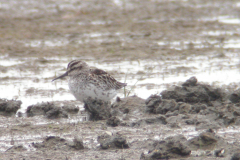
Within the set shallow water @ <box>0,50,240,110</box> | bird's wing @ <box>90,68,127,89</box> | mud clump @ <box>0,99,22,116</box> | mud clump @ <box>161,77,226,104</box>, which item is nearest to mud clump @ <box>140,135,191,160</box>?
bird's wing @ <box>90,68,127,89</box>

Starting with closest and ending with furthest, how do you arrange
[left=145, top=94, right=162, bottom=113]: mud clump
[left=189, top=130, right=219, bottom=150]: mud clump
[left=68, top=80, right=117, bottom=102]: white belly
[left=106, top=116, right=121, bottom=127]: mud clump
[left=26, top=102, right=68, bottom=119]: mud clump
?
[left=189, top=130, right=219, bottom=150]: mud clump → [left=106, top=116, right=121, bottom=127]: mud clump → [left=26, top=102, right=68, bottom=119]: mud clump → [left=68, top=80, right=117, bottom=102]: white belly → [left=145, top=94, right=162, bottom=113]: mud clump

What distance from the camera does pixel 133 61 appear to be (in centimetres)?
1320

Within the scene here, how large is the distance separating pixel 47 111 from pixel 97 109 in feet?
3.36

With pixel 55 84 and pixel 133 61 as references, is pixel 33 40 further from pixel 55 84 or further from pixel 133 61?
pixel 55 84

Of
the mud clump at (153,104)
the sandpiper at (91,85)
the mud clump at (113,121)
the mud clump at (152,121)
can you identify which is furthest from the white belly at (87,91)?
the mud clump at (152,121)

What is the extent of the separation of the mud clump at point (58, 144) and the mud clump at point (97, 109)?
5.21 ft

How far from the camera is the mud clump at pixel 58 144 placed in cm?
618

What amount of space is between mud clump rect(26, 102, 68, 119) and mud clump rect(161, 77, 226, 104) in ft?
6.99

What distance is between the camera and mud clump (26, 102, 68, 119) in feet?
26.8

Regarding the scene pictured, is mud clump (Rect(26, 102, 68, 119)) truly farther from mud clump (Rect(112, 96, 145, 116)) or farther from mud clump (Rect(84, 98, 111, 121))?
mud clump (Rect(112, 96, 145, 116))

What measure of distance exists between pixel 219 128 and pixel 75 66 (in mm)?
3378

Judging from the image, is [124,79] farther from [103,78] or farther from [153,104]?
[153,104]

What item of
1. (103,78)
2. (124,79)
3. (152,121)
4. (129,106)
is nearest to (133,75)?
(124,79)

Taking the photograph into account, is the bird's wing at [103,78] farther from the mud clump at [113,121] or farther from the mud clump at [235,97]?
the mud clump at [235,97]
